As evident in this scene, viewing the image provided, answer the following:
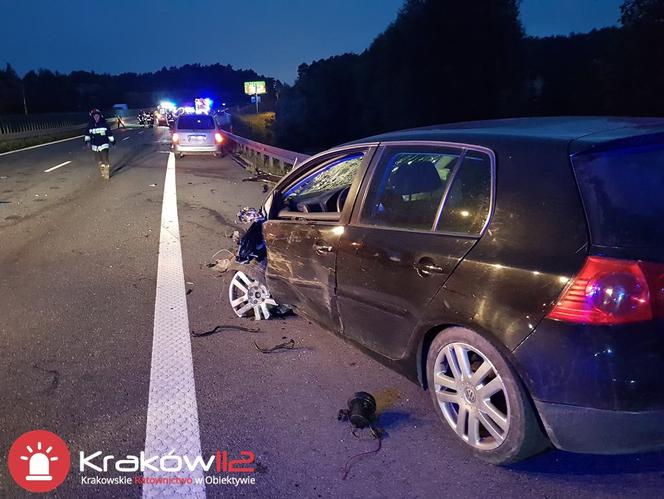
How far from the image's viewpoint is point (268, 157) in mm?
16828

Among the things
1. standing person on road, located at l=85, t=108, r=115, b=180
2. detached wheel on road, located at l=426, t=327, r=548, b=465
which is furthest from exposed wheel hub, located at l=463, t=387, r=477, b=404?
standing person on road, located at l=85, t=108, r=115, b=180

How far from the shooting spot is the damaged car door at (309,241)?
3.71m

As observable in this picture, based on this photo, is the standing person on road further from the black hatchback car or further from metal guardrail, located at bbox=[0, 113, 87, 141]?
metal guardrail, located at bbox=[0, 113, 87, 141]

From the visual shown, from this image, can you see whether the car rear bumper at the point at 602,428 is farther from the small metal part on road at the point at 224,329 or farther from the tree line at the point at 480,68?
the tree line at the point at 480,68

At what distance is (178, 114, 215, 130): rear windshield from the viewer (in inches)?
827

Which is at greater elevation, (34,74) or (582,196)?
(34,74)

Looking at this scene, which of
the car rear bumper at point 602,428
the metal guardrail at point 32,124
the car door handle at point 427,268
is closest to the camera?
the car rear bumper at point 602,428

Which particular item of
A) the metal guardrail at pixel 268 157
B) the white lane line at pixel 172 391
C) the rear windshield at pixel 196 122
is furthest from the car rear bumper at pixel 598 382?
the rear windshield at pixel 196 122

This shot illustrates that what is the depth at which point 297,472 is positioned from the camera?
283 cm

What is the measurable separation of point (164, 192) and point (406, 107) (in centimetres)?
3602

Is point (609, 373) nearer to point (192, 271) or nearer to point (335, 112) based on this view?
point (192, 271)

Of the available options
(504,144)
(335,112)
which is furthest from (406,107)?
(504,144)

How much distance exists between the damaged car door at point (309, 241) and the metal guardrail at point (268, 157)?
597cm

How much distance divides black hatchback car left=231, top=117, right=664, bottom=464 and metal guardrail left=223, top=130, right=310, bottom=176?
7.27 meters
